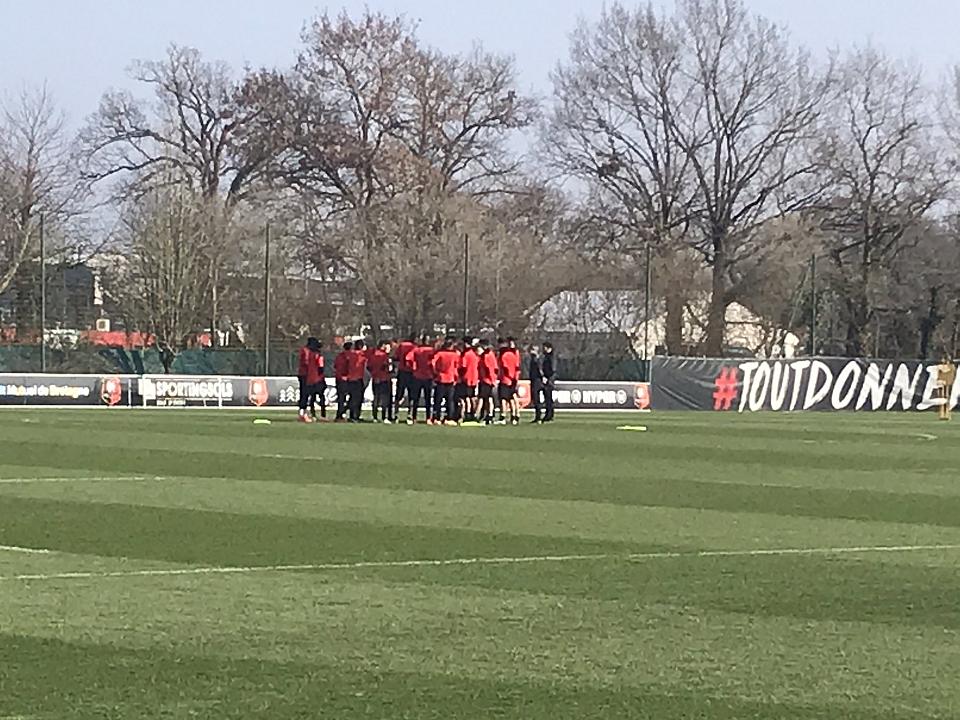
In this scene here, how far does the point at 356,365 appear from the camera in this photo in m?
35.5

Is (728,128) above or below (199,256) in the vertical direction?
above

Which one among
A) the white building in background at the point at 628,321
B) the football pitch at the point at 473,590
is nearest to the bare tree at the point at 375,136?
the white building in background at the point at 628,321

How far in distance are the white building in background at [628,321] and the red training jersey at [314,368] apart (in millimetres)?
23948

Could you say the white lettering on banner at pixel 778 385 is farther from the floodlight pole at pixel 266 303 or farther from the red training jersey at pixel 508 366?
the floodlight pole at pixel 266 303

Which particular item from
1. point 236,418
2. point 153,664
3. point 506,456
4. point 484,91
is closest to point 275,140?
point 484,91

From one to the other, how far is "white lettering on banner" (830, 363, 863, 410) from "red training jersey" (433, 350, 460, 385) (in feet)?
56.4

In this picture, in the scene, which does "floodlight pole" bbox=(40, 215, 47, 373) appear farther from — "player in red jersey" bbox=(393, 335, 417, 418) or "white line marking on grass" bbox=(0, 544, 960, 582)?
"white line marking on grass" bbox=(0, 544, 960, 582)

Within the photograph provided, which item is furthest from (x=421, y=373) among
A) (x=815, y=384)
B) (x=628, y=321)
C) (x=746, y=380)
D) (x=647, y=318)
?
(x=628, y=321)

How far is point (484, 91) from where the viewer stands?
67.6 meters

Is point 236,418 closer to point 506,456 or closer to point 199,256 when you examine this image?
point 506,456

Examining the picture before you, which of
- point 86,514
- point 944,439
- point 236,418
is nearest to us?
point 86,514

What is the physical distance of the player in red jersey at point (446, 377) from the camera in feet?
114

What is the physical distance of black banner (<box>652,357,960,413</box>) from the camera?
4762 cm

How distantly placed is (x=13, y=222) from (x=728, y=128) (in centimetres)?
2699
